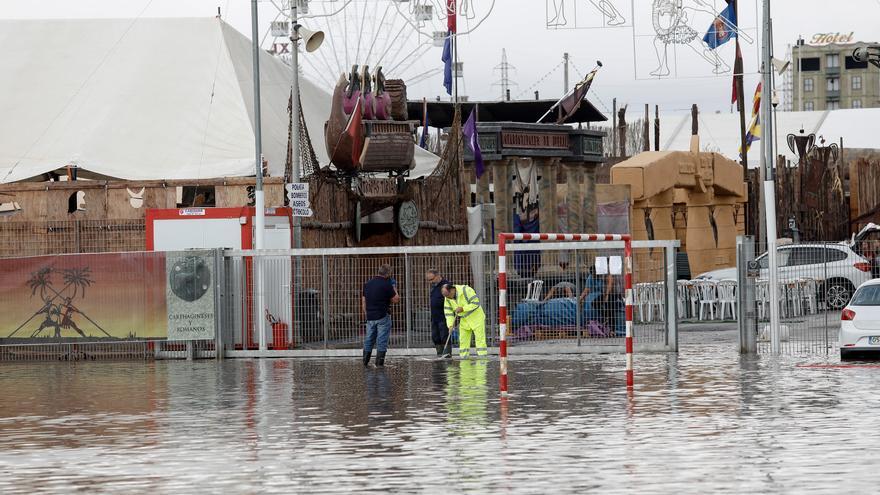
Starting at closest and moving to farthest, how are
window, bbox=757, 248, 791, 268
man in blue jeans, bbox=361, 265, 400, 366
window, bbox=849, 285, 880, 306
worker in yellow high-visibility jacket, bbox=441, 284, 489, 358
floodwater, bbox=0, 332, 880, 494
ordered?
1. floodwater, bbox=0, 332, 880, 494
2. window, bbox=849, 285, 880, 306
3. man in blue jeans, bbox=361, 265, 400, 366
4. worker in yellow high-visibility jacket, bbox=441, 284, 489, 358
5. window, bbox=757, 248, 791, 268

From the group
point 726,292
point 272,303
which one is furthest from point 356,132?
point 726,292

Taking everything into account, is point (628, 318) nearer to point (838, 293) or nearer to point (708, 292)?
point (708, 292)

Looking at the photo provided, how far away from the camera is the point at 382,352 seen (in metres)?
23.9

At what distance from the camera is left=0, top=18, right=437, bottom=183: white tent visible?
37.6 m

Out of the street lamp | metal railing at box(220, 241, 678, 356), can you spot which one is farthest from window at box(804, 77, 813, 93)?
the street lamp

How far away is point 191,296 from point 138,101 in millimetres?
14439

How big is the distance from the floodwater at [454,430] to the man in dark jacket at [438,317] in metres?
1.75

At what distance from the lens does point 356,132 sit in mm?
32062

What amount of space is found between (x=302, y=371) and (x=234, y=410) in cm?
627

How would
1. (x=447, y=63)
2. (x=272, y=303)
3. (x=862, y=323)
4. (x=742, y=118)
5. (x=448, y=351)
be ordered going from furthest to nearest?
(x=742, y=118) → (x=447, y=63) → (x=272, y=303) → (x=448, y=351) → (x=862, y=323)

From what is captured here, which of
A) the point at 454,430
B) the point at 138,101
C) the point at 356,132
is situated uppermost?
the point at 138,101

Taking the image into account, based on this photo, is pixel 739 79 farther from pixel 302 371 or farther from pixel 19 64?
pixel 302 371

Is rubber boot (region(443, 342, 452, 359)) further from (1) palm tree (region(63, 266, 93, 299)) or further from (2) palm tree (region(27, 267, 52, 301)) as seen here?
(2) palm tree (region(27, 267, 52, 301))

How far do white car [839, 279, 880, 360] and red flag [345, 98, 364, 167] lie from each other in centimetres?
1260
